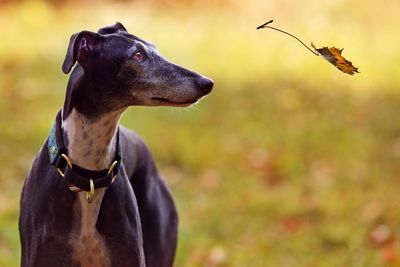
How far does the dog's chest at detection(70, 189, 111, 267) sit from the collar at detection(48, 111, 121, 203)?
4 cm

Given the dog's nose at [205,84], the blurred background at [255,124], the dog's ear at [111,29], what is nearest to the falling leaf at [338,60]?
the dog's nose at [205,84]

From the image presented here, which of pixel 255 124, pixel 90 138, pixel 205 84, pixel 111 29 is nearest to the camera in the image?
pixel 205 84

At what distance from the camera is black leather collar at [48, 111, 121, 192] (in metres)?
3.60

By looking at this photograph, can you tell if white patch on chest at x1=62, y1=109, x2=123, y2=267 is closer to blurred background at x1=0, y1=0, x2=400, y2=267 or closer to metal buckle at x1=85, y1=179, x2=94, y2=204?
metal buckle at x1=85, y1=179, x2=94, y2=204

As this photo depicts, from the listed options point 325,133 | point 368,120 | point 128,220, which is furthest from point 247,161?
point 128,220

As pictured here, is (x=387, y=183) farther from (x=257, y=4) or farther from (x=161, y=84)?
(x=257, y=4)

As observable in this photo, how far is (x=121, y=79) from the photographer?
3.48 meters

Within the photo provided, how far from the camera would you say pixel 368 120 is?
8.73m

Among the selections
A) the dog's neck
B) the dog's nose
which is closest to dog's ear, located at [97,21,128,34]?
the dog's neck

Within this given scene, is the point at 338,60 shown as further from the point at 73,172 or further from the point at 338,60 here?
the point at 73,172

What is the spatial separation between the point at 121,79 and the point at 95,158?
339 mm

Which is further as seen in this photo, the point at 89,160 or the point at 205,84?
the point at 89,160

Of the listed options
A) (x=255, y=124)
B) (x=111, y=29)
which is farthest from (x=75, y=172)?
(x=255, y=124)

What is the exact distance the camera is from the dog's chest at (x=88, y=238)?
3682mm
